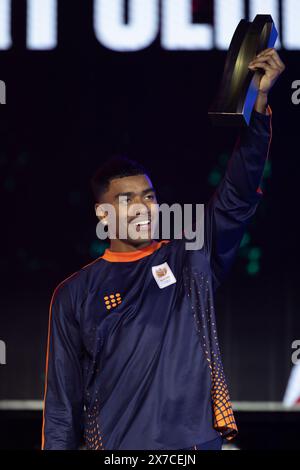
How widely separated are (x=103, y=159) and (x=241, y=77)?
2615 millimetres

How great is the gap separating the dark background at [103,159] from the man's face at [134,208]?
219 cm

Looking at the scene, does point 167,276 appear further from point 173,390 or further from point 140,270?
point 173,390

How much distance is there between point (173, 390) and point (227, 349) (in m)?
2.61

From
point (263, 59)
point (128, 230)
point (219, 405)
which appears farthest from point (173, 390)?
point (263, 59)

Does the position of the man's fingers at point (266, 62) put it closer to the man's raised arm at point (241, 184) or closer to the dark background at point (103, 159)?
the man's raised arm at point (241, 184)

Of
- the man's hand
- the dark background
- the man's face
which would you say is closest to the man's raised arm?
the man's hand

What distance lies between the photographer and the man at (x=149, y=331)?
238cm

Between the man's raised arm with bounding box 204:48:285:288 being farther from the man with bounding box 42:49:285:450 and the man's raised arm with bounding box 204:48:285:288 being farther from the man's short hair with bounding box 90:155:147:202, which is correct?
the man's short hair with bounding box 90:155:147:202

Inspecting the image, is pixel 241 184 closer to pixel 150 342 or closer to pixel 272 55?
pixel 272 55


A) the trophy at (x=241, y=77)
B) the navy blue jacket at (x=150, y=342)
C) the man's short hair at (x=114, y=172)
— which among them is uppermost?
the trophy at (x=241, y=77)

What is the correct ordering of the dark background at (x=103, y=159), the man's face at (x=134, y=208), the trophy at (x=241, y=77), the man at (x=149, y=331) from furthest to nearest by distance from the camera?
the dark background at (x=103, y=159) → the man's face at (x=134, y=208) → the man at (x=149, y=331) → the trophy at (x=241, y=77)

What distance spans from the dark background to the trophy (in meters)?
2.37

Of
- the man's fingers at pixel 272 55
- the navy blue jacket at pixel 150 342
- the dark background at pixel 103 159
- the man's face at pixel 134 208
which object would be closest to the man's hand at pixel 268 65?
the man's fingers at pixel 272 55
